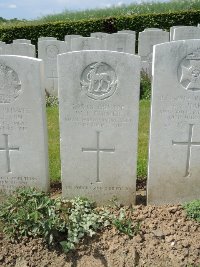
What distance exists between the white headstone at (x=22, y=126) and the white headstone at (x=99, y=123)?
22cm

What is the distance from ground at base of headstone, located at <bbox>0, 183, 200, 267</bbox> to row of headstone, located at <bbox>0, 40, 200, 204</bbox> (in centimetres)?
62

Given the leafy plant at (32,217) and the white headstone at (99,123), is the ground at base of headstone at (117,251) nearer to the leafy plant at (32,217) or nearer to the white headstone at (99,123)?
the leafy plant at (32,217)

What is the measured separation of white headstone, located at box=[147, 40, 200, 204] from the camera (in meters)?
3.60

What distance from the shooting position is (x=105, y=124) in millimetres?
3791

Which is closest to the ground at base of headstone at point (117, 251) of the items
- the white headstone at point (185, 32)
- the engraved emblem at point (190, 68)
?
the engraved emblem at point (190, 68)

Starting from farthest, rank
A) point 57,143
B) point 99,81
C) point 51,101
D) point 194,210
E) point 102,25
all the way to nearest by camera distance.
Answer: point 102,25
point 51,101
point 57,143
point 194,210
point 99,81

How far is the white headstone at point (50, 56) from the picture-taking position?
29.3ft

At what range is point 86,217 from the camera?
3.60 metres

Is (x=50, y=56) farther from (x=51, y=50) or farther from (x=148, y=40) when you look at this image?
(x=148, y=40)

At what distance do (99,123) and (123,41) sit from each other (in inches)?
226

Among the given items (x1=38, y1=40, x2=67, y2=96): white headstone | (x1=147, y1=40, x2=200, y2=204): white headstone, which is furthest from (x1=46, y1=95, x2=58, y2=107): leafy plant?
(x1=147, y1=40, x2=200, y2=204): white headstone

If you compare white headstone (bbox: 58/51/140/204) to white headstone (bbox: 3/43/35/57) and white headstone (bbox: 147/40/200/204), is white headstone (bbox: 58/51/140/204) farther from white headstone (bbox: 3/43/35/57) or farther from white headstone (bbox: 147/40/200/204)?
white headstone (bbox: 3/43/35/57)

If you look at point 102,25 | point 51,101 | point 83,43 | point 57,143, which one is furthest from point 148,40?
point 102,25

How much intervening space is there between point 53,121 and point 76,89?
385 cm
